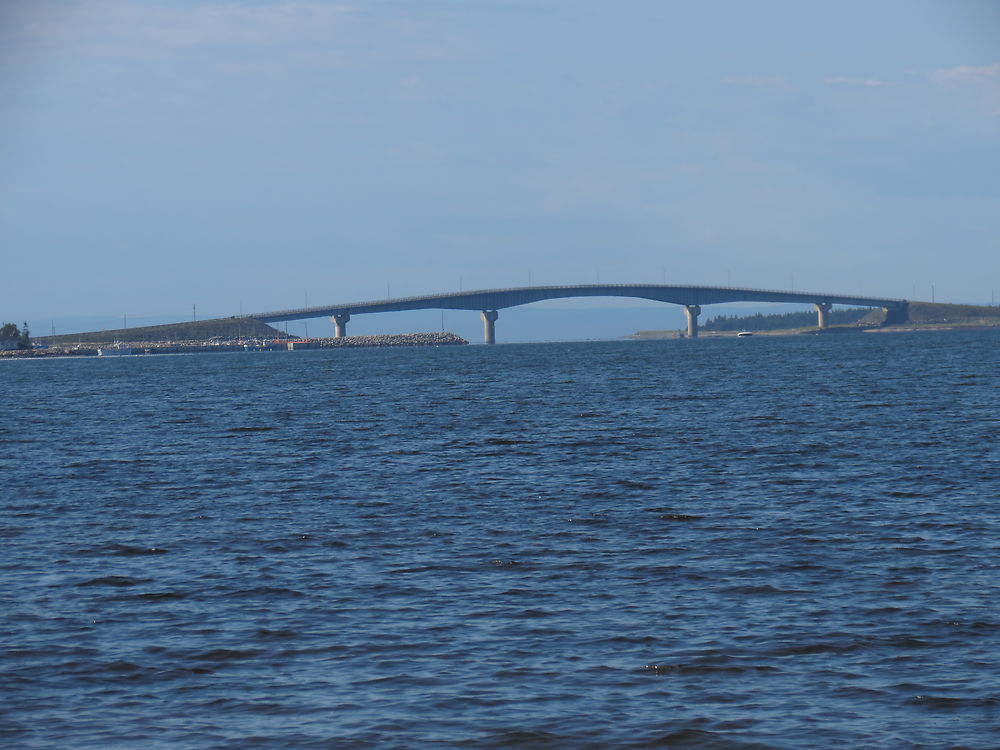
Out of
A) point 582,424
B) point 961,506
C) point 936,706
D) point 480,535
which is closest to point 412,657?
point 936,706

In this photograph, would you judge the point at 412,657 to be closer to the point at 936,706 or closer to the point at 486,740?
the point at 486,740

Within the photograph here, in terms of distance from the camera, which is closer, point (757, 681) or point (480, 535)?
point (757, 681)

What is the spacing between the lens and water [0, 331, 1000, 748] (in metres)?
13.9

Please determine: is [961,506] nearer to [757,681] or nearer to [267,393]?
[757,681]

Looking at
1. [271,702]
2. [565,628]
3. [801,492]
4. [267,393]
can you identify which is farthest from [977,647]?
[267,393]

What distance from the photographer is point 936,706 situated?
45.9ft

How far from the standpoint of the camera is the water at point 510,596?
13891mm

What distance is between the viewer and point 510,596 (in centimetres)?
1900

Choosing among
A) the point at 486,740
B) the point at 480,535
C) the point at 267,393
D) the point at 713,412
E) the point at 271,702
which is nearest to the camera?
the point at 486,740

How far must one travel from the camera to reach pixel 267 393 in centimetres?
8769

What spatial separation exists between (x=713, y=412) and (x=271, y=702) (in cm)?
4346

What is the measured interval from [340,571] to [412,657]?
17.3 feet

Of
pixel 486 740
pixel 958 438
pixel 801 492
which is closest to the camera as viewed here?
pixel 486 740

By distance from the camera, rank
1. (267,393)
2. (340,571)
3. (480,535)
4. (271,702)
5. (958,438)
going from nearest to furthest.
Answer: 1. (271,702)
2. (340,571)
3. (480,535)
4. (958,438)
5. (267,393)
